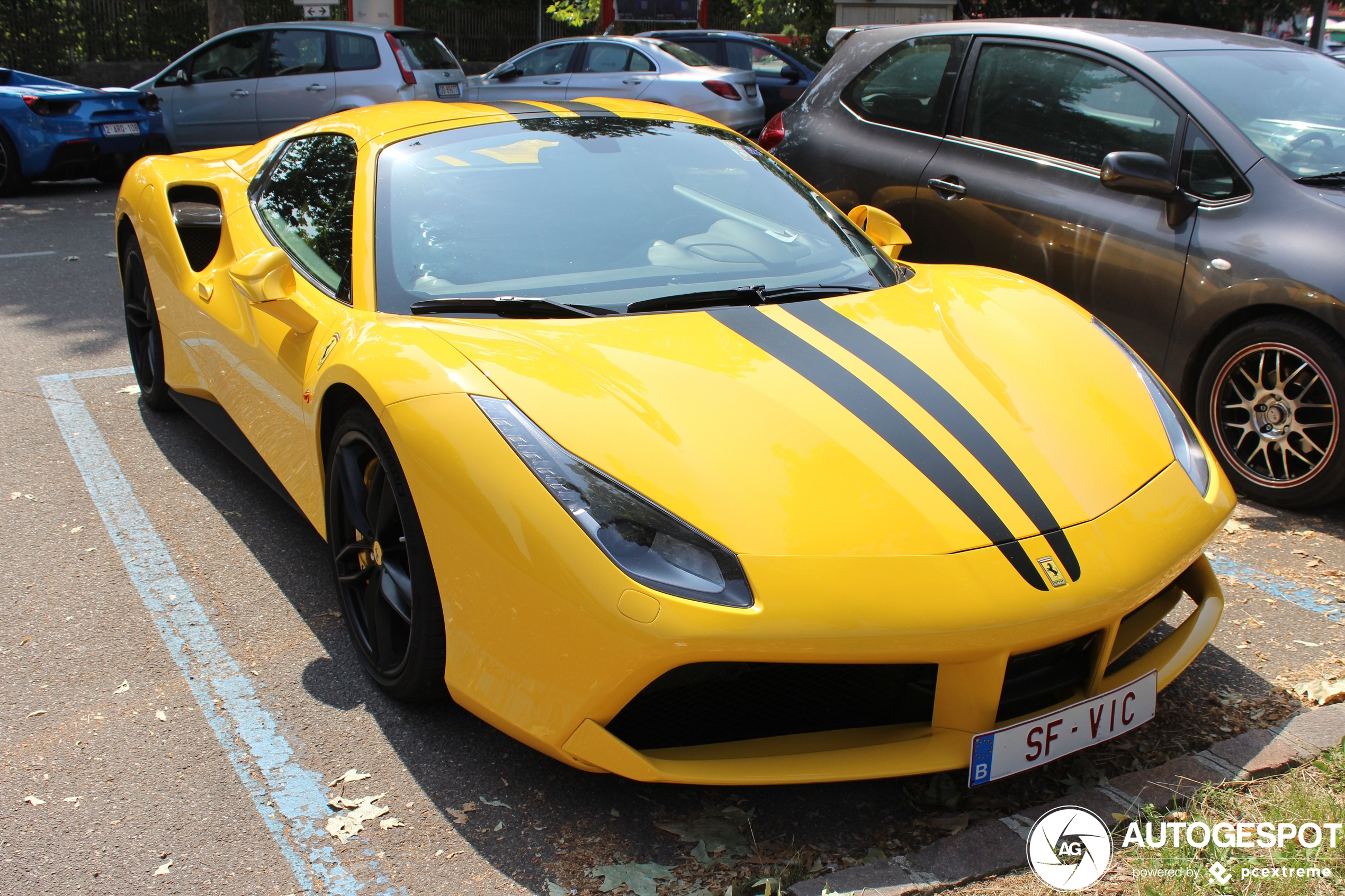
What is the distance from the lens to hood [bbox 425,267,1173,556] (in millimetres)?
2088

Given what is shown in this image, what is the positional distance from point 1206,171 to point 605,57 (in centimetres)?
980

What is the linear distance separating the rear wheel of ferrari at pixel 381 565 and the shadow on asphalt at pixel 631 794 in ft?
0.36

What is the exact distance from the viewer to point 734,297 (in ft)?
9.25

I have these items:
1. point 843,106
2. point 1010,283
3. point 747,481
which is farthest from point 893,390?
point 843,106

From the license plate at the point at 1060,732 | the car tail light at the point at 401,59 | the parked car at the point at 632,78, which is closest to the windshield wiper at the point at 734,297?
the license plate at the point at 1060,732

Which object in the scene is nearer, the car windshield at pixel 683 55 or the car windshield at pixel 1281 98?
the car windshield at pixel 1281 98

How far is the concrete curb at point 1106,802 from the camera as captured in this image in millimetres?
2037

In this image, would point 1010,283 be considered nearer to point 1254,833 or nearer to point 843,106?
point 1254,833

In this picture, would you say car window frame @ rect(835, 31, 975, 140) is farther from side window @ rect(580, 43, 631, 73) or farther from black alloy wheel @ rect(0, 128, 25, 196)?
black alloy wheel @ rect(0, 128, 25, 196)

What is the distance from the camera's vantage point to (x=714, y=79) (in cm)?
1176

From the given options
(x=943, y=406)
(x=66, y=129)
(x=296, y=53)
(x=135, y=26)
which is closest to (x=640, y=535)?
(x=943, y=406)

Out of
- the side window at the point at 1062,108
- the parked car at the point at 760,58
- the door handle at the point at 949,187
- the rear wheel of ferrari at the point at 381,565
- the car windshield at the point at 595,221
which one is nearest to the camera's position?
→ the rear wheel of ferrari at the point at 381,565

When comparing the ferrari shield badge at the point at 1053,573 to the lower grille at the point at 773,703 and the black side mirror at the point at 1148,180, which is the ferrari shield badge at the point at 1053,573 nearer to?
the lower grille at the point at 773,703

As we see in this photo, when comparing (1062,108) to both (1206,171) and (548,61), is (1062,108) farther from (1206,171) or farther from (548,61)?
(548,61)
